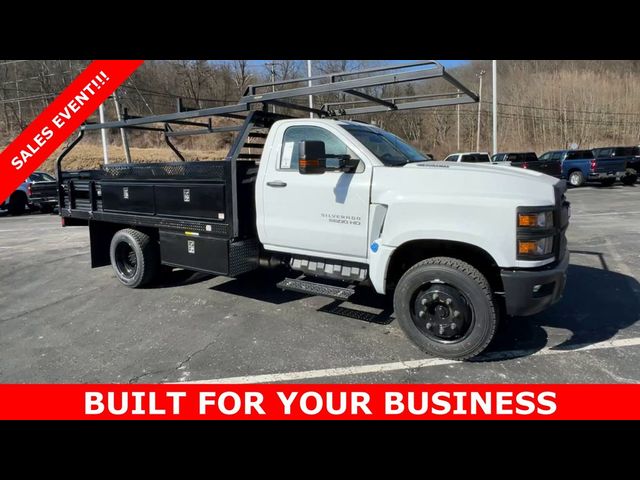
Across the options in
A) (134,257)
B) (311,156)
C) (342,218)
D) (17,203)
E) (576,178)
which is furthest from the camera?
(576,178)

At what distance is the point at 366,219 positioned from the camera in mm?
4250

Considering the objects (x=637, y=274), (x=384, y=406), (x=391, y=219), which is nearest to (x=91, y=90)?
(x=391, y=219)

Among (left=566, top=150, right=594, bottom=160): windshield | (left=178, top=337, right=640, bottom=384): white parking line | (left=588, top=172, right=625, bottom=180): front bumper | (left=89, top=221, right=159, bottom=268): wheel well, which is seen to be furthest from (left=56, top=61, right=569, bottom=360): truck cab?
(left=566, top=150, right=594, bottom=160): windshield

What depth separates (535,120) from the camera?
53188 millimetres

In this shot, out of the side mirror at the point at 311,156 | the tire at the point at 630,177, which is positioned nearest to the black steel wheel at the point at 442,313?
the side mirror at the point at 311,156

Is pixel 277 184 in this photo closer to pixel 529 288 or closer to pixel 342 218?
pixel 342 218

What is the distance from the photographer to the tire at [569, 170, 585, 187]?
22991mm

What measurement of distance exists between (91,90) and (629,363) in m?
12.3

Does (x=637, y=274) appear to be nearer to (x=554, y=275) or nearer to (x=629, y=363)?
(x=629, y=363)

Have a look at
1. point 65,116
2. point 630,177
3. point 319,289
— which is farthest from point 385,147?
point 630,177

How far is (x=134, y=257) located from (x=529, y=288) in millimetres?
5259

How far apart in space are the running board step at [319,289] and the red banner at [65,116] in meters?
3.62

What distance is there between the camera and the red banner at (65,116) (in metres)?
10.6

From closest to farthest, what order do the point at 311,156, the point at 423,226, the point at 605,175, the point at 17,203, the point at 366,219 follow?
1. the point at 423,226
2. the point at 311,156
3. the point at 366,219
4. the point at 17,203
5. the point at 605,175
